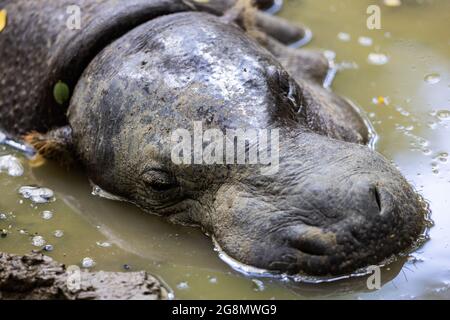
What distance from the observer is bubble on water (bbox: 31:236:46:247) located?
537cm

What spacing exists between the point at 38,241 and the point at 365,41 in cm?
366

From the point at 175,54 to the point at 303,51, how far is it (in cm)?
207

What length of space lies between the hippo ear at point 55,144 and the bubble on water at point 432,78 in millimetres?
3005

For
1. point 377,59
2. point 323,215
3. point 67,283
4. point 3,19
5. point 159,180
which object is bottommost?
point 377,59

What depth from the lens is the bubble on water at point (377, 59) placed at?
7.22 meters

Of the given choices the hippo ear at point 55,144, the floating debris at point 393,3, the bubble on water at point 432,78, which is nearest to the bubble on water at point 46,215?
the hippo ear at point 55,144

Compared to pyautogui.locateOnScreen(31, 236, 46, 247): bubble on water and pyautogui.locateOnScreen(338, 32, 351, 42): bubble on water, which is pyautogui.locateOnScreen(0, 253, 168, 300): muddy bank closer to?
pyautogui.locateOnScreen(31, 236, 46, 247): bubble on water

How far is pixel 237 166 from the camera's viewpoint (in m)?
4.93

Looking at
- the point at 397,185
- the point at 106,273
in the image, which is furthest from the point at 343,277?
the point at 106,273

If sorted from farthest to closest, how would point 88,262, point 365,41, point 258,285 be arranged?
point 365,41 → point 88,262 → point 258,285

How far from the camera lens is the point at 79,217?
5.68 m

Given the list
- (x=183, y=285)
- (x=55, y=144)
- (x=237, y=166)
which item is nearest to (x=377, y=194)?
(x=237, y=166)

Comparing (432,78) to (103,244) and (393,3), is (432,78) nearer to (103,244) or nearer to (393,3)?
(393,3)

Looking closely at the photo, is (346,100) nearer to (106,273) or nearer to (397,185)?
(397,185)
